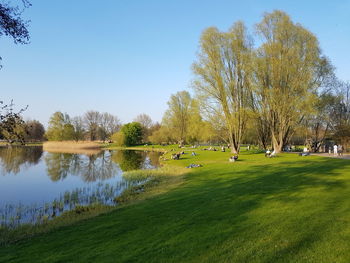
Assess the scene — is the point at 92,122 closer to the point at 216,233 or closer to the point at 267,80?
the point at 267,80

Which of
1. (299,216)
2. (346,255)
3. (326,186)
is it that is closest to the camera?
(346,255)

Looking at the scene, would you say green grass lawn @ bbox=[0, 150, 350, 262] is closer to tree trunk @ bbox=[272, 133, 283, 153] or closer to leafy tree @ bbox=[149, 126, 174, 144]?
tree trunk @ bbox=[272, 133, 283, 153]

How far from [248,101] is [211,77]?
7.64 m

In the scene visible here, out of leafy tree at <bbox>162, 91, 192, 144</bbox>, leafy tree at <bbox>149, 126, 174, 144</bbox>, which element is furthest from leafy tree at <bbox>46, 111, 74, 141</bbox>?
leafy tree at <bbox>162, 91, 192, 144</bbox>

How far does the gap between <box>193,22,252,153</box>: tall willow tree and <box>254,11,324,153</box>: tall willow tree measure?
2843 millimetres

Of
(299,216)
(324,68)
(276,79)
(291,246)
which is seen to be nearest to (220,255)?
(291,246)

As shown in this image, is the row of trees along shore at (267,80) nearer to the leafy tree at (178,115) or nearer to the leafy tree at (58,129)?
the leafy tree at (178,115)

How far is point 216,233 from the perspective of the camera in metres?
6.99

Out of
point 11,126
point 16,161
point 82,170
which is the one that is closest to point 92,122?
point 16,161

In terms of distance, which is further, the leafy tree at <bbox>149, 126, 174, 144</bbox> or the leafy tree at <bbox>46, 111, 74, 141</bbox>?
the leafy tree at <bbox>46, 111, 74, 141</bbox>

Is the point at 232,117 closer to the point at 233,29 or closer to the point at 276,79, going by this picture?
the point at 276,79

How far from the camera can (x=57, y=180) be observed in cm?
2295

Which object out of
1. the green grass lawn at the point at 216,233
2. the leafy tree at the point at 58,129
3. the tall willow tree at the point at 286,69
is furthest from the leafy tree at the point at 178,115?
the green grass lawn at the point at 216,233

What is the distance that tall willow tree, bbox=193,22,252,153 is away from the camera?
37438 mm
